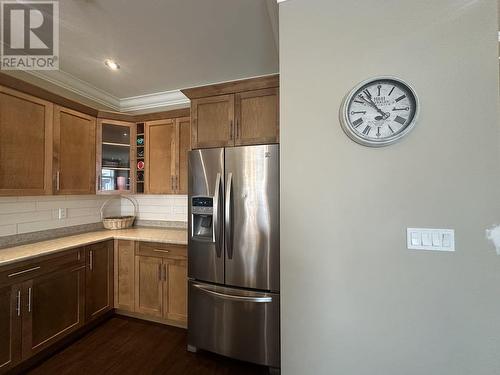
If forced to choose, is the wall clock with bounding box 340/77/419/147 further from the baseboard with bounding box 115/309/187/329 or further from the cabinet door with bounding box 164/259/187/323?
the baseboard with bounding box 115/309/187/329

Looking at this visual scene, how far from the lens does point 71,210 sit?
260 centimetres

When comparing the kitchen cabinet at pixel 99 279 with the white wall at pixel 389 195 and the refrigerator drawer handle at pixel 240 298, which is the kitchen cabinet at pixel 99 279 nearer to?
the refrigerator drawer handle at pixel 240 298

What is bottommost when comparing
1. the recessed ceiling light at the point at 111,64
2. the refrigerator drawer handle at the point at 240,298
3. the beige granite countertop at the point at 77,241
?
the refrigerator drawer handle at the point at 240,298

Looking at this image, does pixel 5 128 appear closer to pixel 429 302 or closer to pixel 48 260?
pixel 48 260

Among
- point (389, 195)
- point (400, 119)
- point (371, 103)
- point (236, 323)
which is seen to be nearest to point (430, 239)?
point (389, 195)

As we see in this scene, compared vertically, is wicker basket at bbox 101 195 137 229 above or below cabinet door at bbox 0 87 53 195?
below

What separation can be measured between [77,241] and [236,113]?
2.06 m

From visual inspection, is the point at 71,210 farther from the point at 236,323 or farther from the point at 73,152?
the point at 236,323

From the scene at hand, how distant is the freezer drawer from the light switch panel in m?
1.02

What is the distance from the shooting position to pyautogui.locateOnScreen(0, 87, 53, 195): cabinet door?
1.78m

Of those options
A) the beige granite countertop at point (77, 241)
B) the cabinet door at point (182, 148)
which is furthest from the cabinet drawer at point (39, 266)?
the cabinet door at point (182, 148)

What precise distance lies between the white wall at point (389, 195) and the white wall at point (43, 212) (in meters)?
2.57

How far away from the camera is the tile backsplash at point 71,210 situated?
2.07 meters

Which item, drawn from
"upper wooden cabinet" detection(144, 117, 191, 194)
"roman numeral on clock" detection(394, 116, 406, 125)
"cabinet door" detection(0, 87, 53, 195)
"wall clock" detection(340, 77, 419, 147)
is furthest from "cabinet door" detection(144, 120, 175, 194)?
"roman numeral on clock" detection(394, 116, 406, 125)
